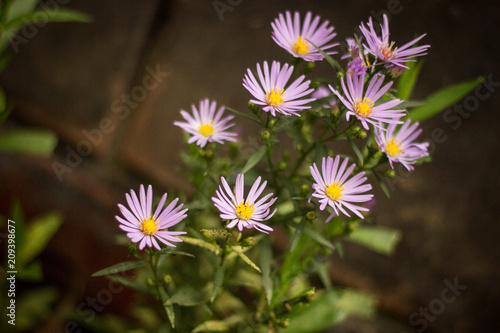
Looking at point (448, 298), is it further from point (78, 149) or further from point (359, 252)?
point (78, 149)

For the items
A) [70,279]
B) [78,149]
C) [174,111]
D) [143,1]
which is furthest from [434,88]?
[70,279]

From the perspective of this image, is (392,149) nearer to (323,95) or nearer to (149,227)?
(323,95)

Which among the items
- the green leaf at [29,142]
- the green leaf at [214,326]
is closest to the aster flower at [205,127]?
the green leaf at [214,326]

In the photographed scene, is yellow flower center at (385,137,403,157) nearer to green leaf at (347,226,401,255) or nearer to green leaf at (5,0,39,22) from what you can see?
green leaf at (347,226,401,255)

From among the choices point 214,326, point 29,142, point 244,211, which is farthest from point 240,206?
point 29,142

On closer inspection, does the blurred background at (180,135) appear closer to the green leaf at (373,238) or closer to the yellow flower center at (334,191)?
the green leaf at (373,238)

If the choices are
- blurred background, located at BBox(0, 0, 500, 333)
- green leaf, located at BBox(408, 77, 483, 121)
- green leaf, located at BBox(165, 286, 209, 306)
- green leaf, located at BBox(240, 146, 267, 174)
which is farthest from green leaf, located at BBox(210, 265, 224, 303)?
blurred background, located at BBox(0, 0, 500, 333)
